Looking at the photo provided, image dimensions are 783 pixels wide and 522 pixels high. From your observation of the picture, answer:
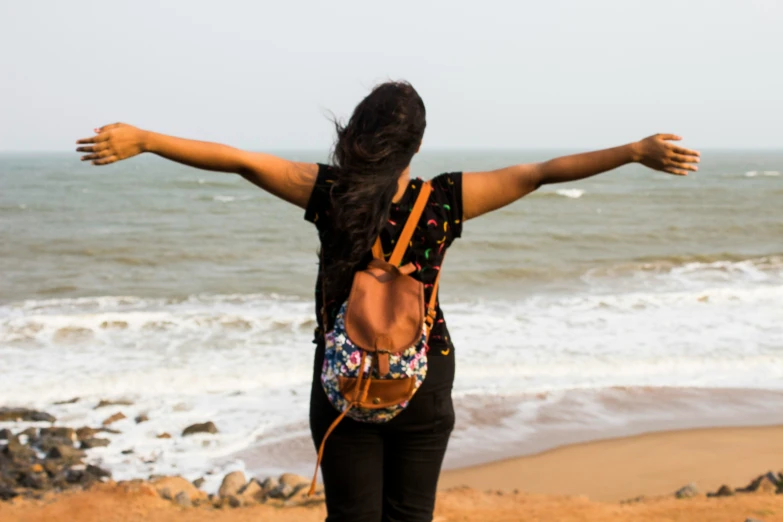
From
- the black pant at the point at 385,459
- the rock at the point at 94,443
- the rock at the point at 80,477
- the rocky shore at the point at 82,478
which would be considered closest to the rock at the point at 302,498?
the rocky shore at the point at 82,478

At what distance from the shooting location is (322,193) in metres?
2.14

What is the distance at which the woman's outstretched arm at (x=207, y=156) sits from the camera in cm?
211

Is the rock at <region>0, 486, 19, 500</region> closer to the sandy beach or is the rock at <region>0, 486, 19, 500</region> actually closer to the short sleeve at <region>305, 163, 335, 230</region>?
the sandy beach

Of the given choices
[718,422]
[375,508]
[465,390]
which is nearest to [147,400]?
[465,390]

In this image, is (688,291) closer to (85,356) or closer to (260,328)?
(260,328)

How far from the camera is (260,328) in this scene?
33.3ft

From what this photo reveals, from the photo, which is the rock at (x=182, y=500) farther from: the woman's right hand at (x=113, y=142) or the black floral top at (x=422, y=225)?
the woman's right hand at (x=113, y=142)

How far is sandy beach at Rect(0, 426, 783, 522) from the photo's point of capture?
15.5 ft

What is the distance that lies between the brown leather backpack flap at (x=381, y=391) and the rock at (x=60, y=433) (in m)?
4.97

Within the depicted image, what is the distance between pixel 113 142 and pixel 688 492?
436 centimetres

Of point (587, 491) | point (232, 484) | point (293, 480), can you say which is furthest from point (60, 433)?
point (587, 491)

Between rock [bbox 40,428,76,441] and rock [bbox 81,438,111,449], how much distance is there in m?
0.18

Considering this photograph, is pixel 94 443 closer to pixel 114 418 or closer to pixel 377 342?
pixel 114 418

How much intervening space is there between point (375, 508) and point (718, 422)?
531cm
